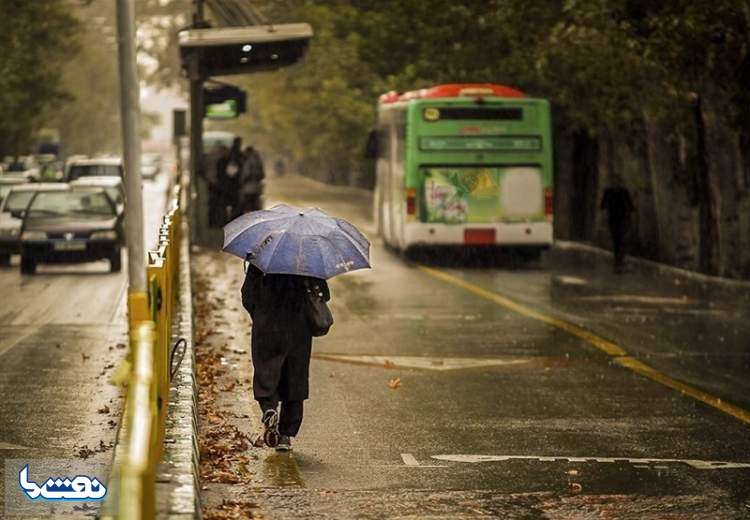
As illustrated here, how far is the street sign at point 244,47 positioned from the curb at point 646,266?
7142 mm

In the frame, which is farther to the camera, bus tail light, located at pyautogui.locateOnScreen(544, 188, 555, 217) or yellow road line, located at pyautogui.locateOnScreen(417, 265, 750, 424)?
bus tail light, located at pyautogui.locateOnScreen(544, 188, 555, 217)

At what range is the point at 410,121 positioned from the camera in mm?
33844

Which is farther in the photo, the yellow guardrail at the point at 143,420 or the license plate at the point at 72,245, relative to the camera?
the license plate at the point at 72,245

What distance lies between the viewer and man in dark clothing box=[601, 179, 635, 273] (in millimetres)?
33344

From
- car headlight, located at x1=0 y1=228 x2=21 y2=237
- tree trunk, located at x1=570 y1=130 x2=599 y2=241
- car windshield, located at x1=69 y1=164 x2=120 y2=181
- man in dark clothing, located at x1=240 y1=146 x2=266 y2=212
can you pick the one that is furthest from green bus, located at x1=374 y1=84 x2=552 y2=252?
car windshield, located at x1=69 y1=164 x2=120 y2=181

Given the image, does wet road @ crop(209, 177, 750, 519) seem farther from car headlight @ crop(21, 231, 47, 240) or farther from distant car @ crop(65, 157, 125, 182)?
distant car @ crop(65, 157, 125, 182)

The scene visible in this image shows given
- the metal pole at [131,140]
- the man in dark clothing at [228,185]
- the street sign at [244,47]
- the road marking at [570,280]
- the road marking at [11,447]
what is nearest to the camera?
the road marking at [11,447]

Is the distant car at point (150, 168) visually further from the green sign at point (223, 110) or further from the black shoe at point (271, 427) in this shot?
the black shoe at point (271, 427)

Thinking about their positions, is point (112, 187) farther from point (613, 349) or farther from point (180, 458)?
point (180, 458)

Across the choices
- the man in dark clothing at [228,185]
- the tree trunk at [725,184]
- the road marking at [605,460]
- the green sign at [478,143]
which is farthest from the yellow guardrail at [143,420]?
the man in dark clothing at [228,185]

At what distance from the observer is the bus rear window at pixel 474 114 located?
3391 centimetres

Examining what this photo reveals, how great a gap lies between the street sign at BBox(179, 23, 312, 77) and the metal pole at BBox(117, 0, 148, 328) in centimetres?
1326

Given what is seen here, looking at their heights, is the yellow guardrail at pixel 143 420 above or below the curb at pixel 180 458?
above

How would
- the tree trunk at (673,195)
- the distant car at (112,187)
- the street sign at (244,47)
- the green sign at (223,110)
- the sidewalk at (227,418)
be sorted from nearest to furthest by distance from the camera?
the sidewalk at (227,418) < the street sign at (244,47) < the tree trunk at (673,195) < the distant car at (112,187) < the green sign at (223,110)
